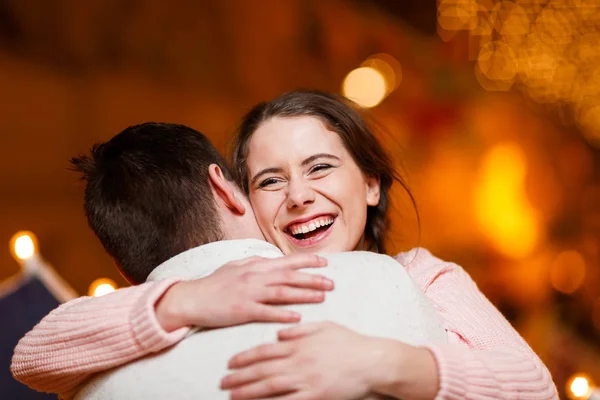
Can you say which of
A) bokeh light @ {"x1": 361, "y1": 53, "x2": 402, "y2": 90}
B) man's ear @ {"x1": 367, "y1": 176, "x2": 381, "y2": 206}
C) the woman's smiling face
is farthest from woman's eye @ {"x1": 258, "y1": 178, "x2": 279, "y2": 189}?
bokeh light @ {"x1": 361, "y1": 53, "x2": 402, "y2": 90}

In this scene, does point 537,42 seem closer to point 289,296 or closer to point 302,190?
point 302,190

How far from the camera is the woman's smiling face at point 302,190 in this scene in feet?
5.20

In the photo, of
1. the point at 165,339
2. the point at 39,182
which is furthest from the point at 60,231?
the point at 165,339

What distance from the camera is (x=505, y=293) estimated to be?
5.37 meters

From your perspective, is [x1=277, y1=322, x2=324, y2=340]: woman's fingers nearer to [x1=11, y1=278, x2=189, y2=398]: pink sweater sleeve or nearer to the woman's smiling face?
[x1=11, y1=278, x2=189, y2=398]: pink sweater sleeve

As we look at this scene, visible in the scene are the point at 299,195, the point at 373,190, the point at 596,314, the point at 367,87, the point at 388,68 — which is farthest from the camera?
the point at 596,314

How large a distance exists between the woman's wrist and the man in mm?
35

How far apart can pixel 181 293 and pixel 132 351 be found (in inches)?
4.2

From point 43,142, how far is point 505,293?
3.49m

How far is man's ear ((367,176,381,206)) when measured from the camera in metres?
1.79

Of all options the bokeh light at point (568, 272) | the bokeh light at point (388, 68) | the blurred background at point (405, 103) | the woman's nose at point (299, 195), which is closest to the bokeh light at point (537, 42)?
the blurred background at point (405, 103)

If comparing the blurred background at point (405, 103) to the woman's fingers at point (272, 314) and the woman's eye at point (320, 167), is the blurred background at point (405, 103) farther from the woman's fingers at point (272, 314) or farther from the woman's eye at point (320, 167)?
the woman's fingers at point (272, 314)

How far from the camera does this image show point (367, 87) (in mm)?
4977

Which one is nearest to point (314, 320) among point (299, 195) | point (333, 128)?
point (299, 195)
